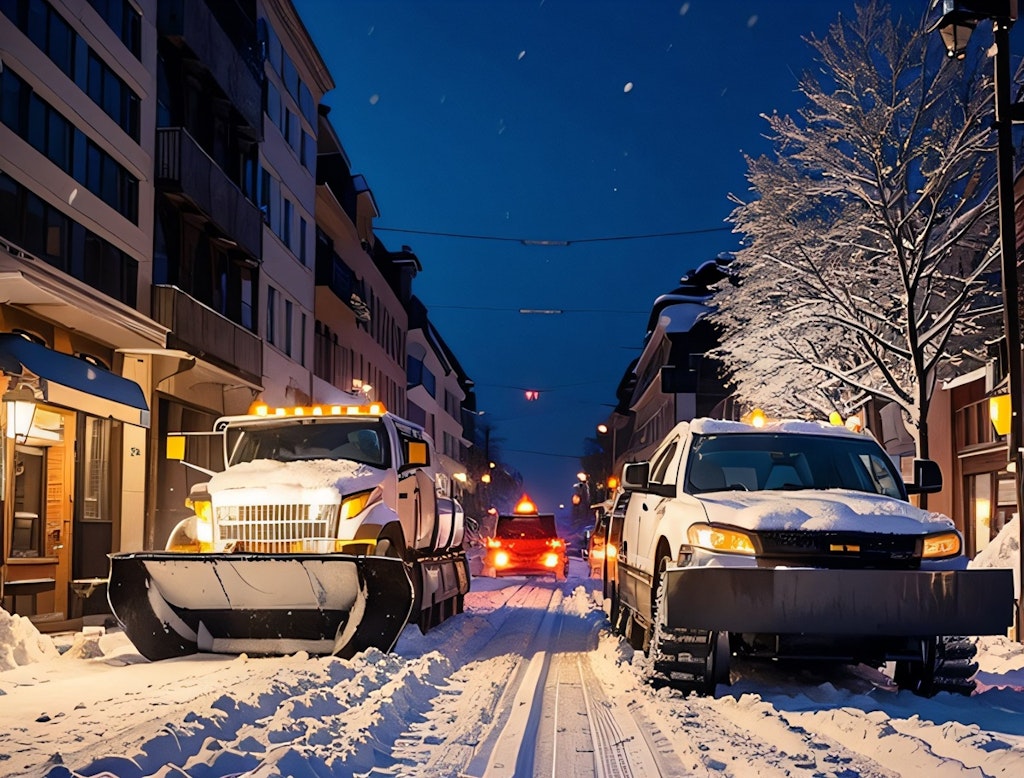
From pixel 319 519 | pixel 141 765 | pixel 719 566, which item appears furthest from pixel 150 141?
pixel 141 765

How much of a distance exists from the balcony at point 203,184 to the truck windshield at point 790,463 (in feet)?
50.8

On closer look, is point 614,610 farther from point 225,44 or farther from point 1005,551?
point 225,44

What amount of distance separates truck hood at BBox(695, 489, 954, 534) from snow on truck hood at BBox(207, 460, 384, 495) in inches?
176

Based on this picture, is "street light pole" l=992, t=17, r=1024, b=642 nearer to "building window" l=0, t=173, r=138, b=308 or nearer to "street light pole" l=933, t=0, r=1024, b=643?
"street light pole" l=933, t=0, r=1024, b=643

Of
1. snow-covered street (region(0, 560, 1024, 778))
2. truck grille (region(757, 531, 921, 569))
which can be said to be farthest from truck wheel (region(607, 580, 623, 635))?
truck grille (region(757, 531, 921, 569))

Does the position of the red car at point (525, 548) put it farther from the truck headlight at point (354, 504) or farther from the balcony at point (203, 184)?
the truck headlight at point (354, 504)

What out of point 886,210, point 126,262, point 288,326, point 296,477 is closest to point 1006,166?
point 296,477

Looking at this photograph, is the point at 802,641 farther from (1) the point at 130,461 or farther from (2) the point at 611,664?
(1) the point at 130,461

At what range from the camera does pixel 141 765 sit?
6.18m

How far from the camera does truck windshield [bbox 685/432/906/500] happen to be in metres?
10.9

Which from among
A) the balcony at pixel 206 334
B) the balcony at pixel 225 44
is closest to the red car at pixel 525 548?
the balcony at pixel 206 334

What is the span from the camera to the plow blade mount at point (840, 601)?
888cm

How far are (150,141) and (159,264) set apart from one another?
91.8 inches

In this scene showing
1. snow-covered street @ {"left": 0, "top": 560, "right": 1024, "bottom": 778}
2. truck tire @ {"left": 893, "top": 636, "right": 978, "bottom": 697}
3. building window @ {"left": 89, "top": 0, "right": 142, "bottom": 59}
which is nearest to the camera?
snow-covered street @ {"left": 0, "top": 560, "right": 1024, "bottom": 778}
